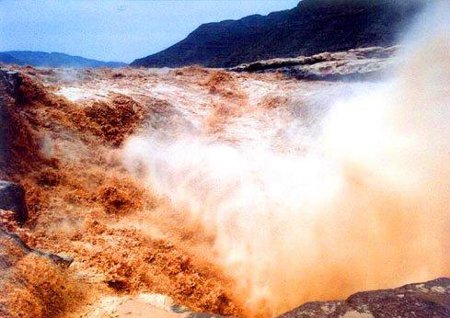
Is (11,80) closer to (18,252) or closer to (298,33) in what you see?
(18,252)

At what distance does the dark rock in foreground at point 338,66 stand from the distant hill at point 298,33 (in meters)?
11.4

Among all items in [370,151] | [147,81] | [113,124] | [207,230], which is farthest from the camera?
[147,81]

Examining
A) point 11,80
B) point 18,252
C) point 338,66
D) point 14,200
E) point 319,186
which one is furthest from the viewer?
point 338,66

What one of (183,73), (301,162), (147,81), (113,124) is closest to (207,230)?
(301,162)

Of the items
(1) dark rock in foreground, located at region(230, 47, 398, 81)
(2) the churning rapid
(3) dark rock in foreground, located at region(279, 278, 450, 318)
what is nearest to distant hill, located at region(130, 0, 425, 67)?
(1) dark rock in foreground, located at region(230, 47, 398, 81)

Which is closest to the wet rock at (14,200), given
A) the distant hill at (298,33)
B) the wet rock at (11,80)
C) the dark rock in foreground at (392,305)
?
the wet rock at (11,80)

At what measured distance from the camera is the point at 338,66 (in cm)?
1315

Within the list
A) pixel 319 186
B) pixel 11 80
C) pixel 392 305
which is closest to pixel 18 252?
pixel 392 305

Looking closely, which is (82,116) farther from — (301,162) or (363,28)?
(363,28)

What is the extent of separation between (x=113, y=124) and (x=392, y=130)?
19.5 ft

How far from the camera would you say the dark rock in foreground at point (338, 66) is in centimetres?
1218

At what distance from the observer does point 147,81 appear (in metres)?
12.2

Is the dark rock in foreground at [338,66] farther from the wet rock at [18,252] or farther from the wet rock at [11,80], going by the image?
the wet rock at [18,252]

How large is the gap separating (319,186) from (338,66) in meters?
6.33
